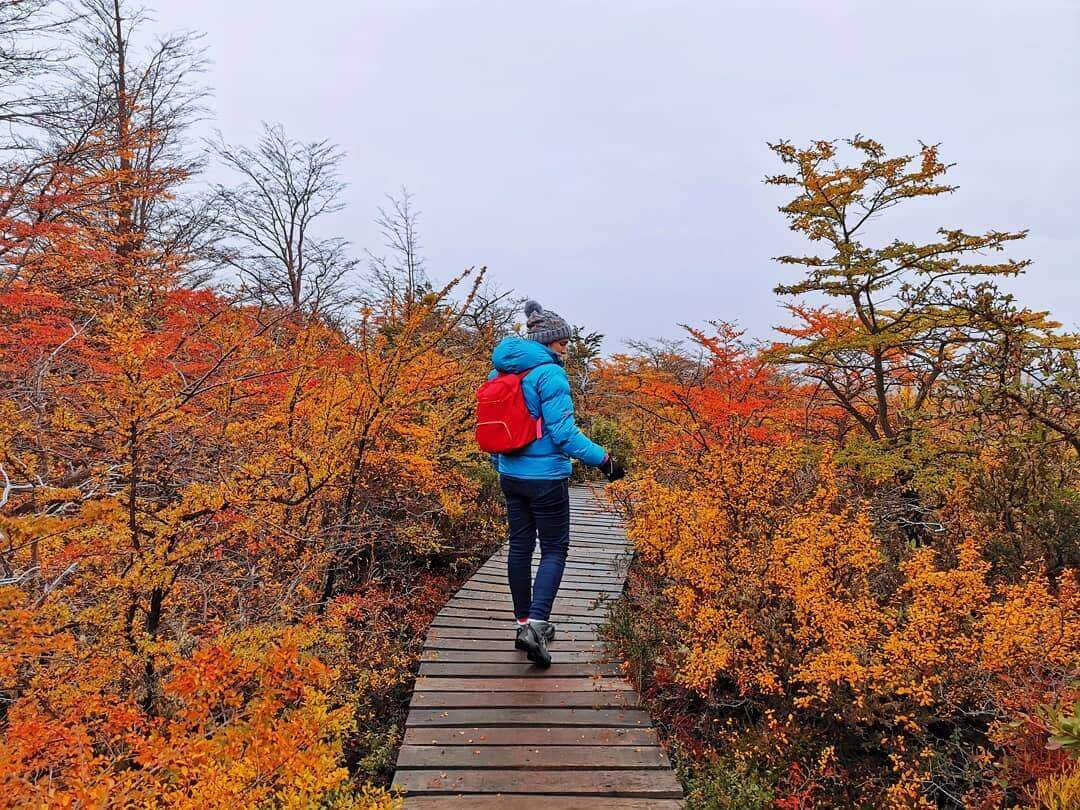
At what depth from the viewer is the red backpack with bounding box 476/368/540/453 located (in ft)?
10.1

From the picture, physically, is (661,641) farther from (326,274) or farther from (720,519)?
(326,274)

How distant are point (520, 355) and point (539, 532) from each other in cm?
105

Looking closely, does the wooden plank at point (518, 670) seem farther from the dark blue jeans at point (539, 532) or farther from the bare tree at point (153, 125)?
the bare tree at point (153, 125)

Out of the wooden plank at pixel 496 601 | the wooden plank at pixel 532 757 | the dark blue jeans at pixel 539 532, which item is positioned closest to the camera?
the wooden plank at pixel 532 757

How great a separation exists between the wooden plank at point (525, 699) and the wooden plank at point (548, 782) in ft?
1.65

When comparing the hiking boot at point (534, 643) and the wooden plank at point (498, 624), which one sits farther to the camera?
the wooden plank at point (498, 624)

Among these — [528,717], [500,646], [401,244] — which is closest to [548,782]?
[528,717]

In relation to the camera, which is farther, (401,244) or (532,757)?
(401,244)

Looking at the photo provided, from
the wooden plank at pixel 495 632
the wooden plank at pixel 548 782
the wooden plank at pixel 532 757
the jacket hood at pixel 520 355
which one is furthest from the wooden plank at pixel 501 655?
the jacket hood at pixel 520 355

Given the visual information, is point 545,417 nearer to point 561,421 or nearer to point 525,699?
point 561,421

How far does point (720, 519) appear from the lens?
11.4 feet

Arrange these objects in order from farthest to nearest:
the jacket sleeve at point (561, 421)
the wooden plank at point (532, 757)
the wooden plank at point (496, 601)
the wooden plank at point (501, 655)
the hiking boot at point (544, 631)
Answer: the wooden plank at point (496, 601) → the wooden plank at point (501, 655) → the hiking boot at point (544, 631) → the jacket sleeve at point (561, 421) → the wooden plank at point (532, 757)

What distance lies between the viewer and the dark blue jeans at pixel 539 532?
3.18 m

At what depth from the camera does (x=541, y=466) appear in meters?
3.13
